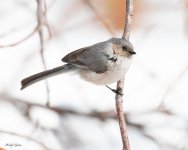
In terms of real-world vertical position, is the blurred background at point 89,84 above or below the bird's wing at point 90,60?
above

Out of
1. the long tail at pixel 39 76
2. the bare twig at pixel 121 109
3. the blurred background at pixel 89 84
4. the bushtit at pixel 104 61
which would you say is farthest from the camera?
the blurred background at pixel 89 84

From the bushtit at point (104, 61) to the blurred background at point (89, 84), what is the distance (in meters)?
0.16

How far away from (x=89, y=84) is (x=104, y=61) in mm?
788

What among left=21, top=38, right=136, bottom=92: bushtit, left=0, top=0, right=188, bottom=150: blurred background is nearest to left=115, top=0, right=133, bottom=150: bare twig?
left=21, top=38, right=136, bottom=92: bushtit

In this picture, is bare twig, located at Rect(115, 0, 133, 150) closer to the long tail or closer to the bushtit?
the bushtit

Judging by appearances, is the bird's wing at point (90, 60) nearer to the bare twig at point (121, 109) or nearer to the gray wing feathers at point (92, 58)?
the gray wing feathers at point (92, 58)

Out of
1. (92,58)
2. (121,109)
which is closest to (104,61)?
(92,58)

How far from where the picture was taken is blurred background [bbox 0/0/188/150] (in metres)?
3.62

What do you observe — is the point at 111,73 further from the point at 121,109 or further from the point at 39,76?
the point at 39,76

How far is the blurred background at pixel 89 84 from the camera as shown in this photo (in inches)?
142

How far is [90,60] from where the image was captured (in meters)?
→ 3.24

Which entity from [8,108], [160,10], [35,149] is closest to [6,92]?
[8,108]

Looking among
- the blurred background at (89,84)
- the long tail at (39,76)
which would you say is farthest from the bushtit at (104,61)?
the blurred background at (89,84)

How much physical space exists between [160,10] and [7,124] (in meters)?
1.65
